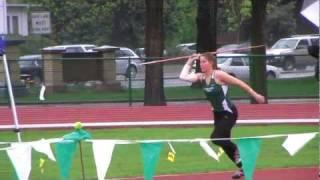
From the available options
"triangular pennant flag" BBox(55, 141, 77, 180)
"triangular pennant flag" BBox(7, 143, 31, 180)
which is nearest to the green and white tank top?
"triangular pennant flag" BBox(55, 141, 77, 180)

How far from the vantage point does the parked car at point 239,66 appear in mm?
22969

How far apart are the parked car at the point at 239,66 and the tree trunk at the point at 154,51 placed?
2385 millimetres

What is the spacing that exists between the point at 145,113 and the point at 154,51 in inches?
132

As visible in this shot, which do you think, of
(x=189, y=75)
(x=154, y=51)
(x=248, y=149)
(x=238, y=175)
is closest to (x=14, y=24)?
(x=154, y=51)

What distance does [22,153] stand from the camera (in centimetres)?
847

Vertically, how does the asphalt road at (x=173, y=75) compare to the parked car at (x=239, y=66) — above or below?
below

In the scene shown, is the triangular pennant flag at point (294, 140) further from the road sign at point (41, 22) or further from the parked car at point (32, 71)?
the road sign at point (41, 22)

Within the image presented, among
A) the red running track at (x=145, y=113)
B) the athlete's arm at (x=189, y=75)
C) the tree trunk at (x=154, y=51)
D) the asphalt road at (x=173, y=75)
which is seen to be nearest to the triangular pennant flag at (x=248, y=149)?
the athlete's arm at (x=189, y=75)

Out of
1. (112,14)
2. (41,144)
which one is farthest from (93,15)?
(41,144)

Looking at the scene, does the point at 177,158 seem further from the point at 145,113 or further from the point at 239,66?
the point at 239,66

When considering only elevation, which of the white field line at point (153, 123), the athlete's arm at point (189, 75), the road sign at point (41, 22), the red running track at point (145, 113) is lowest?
the white field line at point (153, 123)

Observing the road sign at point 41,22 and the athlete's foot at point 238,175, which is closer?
the athlete's foot at point 238,175

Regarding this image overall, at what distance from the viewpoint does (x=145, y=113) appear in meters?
18.7

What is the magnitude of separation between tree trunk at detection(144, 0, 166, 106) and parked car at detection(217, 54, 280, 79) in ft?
7.82
